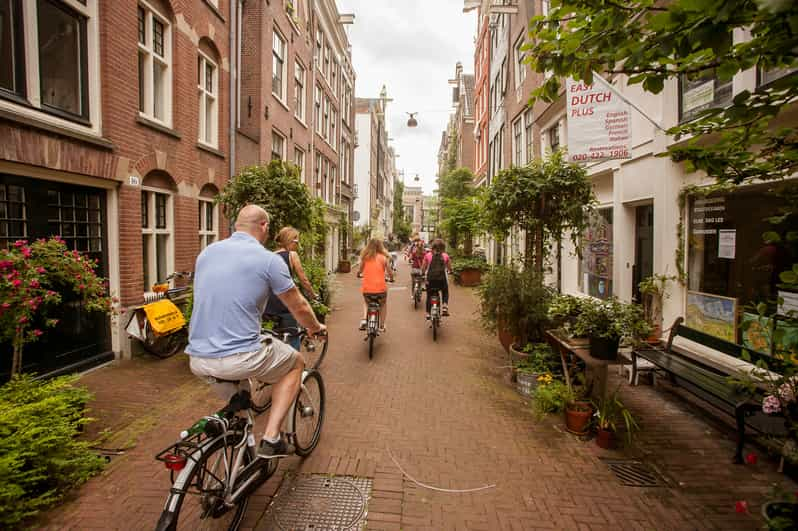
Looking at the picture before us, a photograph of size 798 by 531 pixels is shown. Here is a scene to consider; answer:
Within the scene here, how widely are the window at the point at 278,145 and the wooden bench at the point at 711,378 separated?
42.3 feet

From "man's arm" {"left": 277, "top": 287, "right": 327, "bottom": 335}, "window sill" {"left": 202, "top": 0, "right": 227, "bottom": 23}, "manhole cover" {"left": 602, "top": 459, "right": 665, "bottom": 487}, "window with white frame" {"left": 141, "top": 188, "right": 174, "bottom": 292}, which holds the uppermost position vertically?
"window sill" {"left": 202, "top": 0, "right": 227, "bottom": 23}

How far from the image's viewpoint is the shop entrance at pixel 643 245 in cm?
777

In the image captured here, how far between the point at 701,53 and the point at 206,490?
3789 millimetres

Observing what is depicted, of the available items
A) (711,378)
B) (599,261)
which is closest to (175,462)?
(711,378)

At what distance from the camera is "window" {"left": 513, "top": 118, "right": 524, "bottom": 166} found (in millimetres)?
16484

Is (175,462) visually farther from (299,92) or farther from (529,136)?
(299,92)

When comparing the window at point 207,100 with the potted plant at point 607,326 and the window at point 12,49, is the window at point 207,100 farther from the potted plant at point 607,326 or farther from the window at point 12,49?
the potted plant at point 607,326

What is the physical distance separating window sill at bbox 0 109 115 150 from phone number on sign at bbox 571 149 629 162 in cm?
699

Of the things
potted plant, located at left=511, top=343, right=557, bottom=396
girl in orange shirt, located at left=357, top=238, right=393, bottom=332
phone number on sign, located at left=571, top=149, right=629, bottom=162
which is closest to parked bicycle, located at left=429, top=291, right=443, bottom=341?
girl in orange shirt, located at left=357, top=238, right=393, bottom=332

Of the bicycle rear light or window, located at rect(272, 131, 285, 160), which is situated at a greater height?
window, located at rect(272, 131, 285, 160)

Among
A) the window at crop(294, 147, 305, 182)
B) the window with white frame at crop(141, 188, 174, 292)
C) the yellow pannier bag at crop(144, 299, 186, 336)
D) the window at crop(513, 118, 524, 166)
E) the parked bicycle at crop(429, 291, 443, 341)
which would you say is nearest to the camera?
the yellow pannier bag at crop(144, 299, 186, 336)

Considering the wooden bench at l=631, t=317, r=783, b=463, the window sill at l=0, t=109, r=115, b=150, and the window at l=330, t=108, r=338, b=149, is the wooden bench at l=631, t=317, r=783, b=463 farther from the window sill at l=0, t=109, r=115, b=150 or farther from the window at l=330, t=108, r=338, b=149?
the window at l=330, t=108, r=338, b=149

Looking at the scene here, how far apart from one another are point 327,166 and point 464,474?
21.7 meters

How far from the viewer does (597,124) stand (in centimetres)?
668
